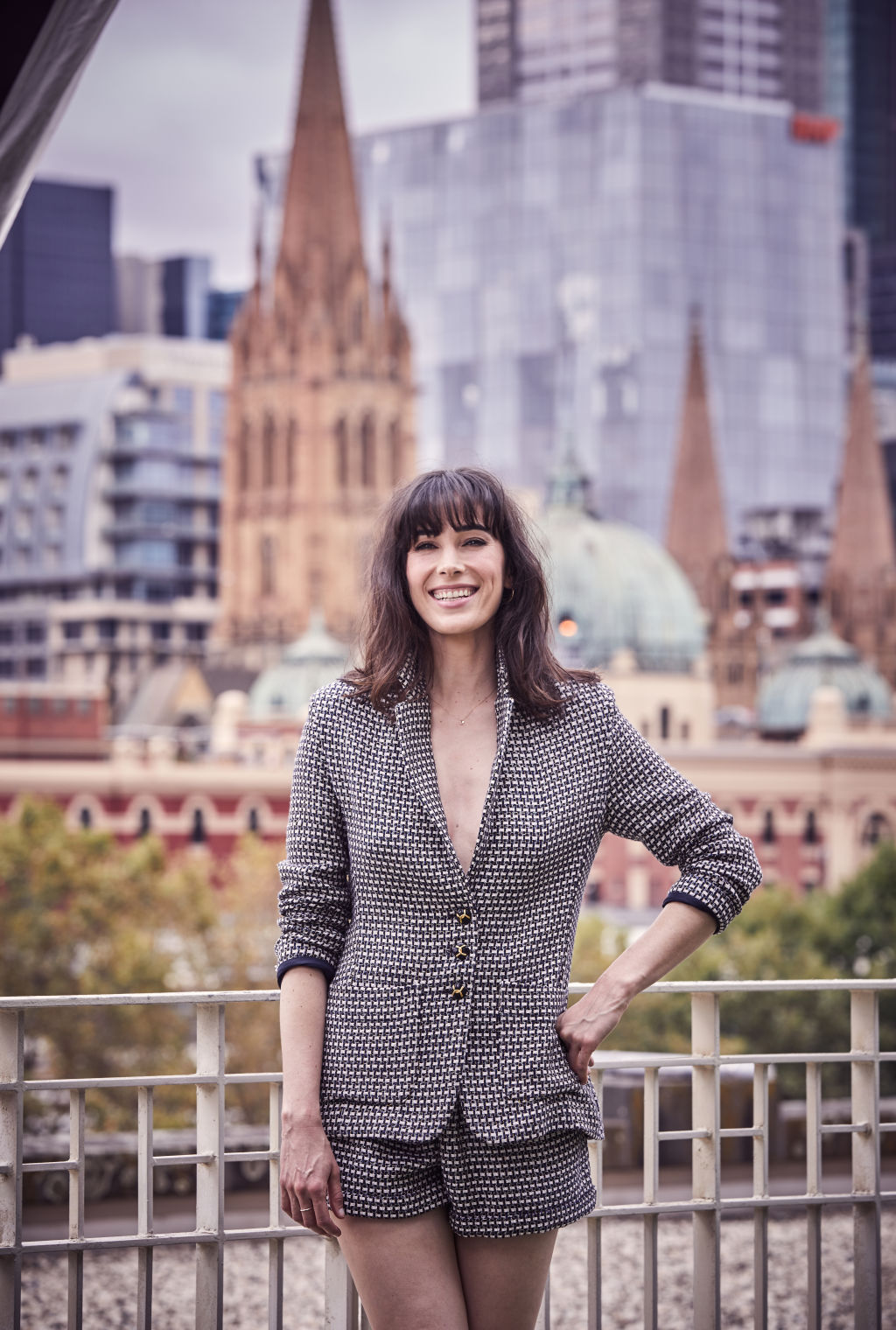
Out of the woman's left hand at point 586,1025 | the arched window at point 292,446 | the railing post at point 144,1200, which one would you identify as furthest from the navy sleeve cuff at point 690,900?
the arched window at point 292,446

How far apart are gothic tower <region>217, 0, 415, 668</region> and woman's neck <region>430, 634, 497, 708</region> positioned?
107 metres

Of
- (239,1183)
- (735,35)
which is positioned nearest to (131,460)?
(735,35)

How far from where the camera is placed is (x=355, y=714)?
14.6ft

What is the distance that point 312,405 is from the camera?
113 m

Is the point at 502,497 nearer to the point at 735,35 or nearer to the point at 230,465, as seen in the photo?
the point at 230,465

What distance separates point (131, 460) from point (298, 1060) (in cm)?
13251

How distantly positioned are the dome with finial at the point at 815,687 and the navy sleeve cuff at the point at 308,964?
304ft

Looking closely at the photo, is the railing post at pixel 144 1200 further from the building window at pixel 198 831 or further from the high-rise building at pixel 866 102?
the high-rise building at pixel 866 102

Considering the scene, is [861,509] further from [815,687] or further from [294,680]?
[294,680]

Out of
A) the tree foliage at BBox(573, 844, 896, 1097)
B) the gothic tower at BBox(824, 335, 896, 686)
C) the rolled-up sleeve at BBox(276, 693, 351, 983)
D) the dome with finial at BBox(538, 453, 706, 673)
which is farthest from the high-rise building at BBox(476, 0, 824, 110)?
the rolled-up sleeve at BBox(276, 693, 351, 983)

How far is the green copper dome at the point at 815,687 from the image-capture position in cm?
9662

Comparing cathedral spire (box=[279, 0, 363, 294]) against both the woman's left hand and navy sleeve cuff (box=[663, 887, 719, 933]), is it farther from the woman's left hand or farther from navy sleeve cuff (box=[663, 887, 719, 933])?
the woman's left hand

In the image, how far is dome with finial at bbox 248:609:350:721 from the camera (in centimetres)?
9094

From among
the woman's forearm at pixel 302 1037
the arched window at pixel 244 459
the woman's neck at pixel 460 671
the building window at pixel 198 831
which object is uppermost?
the arched window at pixel 244 459
